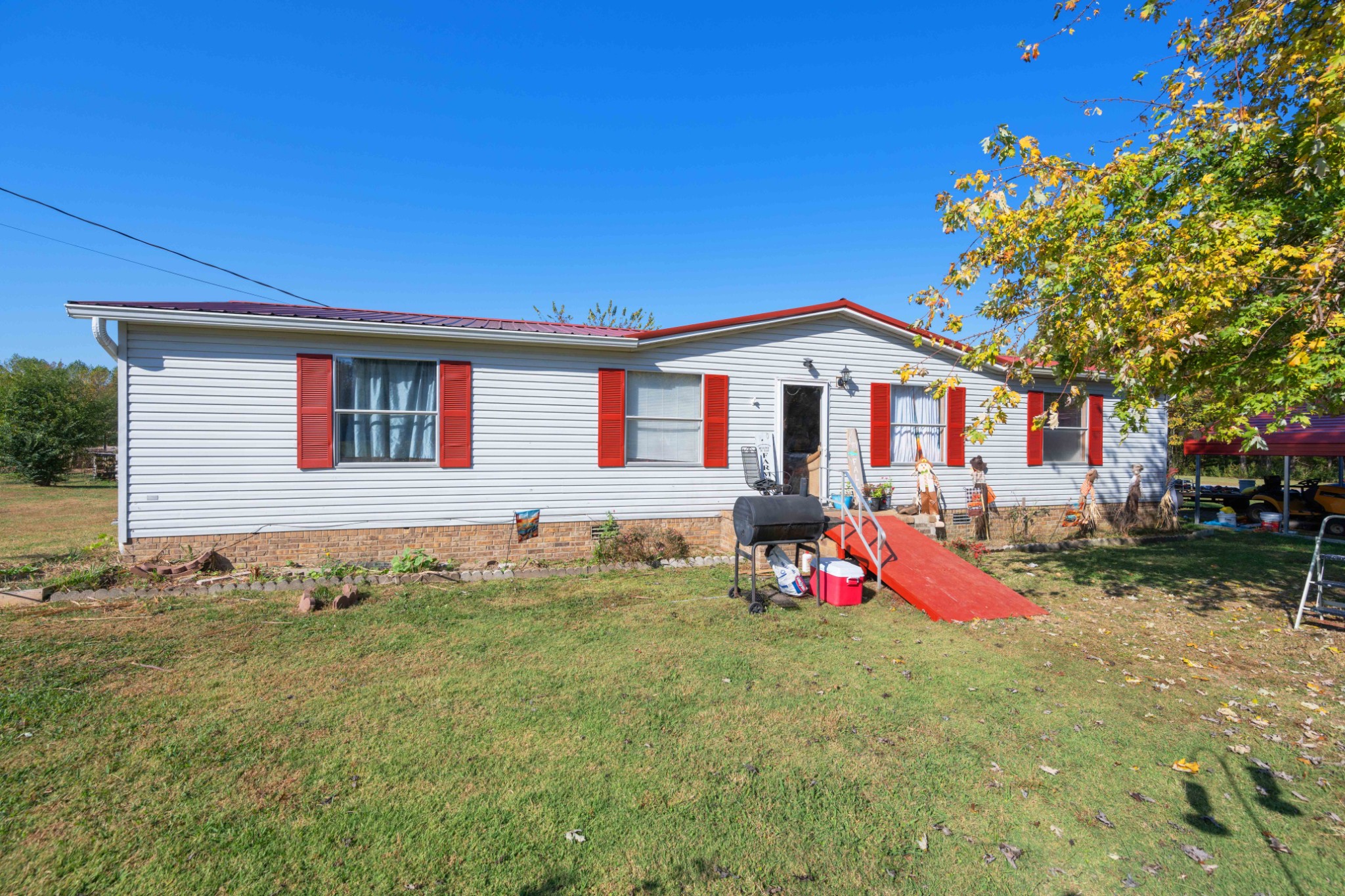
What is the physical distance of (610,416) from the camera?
9.25 metres

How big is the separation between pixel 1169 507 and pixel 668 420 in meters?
11.6

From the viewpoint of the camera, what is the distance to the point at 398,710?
4062mm

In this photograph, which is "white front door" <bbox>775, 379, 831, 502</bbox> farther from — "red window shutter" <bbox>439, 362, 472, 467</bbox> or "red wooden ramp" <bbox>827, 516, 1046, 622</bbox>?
"red window shutter" <bbox>439, 362, 472, 467</bbox>

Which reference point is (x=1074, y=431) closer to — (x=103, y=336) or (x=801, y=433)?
(x=801, y=433)

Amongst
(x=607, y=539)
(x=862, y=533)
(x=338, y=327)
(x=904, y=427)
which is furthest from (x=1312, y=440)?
(x=338, y=327)

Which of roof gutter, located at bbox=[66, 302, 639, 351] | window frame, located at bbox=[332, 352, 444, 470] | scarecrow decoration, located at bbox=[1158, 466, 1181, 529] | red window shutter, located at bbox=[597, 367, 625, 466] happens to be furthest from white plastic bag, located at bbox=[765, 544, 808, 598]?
scarecrow decoration, located at bbox=[1158, 466, 1181, 529]

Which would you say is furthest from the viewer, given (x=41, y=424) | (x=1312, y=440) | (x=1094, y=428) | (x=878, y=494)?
(x=41, y=424)

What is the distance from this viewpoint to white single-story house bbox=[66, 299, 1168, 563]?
24.7 feet

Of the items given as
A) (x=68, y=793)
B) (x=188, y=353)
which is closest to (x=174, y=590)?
(x=188, y=353)

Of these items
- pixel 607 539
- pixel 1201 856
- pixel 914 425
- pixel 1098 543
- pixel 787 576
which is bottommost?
pixel 1201 856

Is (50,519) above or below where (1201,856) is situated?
above

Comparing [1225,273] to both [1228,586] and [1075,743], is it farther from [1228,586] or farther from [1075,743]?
[1228,586]

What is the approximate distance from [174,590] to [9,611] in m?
1.25

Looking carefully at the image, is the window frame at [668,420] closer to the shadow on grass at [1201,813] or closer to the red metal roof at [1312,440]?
the shadow on grass at [1201,813]
